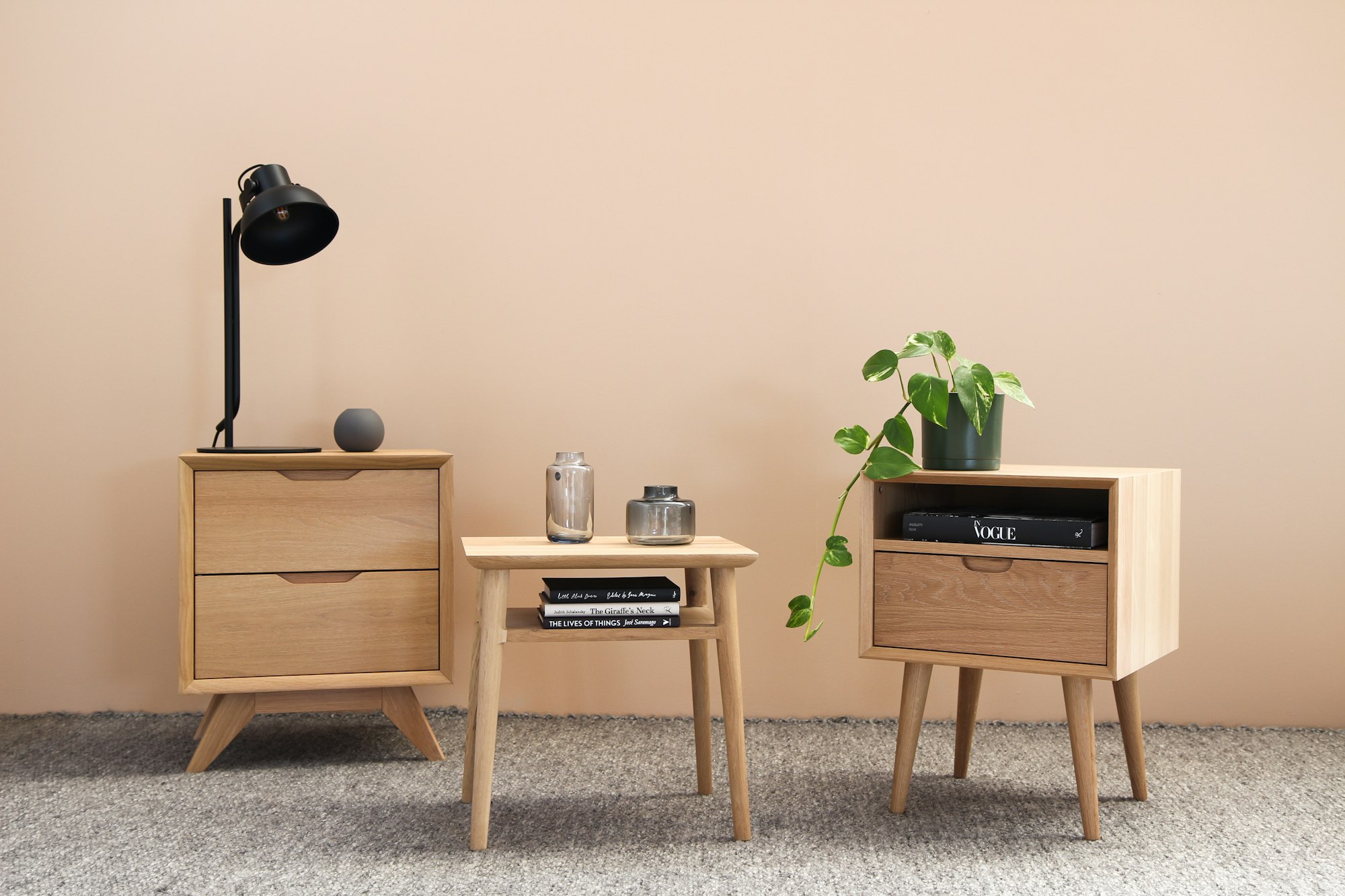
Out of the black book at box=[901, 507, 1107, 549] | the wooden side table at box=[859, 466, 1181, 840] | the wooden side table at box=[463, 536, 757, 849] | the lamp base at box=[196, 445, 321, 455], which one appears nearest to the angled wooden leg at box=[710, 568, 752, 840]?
the wooden side table at box=[463, 536, 757, 849]

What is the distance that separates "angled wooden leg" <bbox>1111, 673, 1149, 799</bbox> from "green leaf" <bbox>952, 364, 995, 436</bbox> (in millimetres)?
564

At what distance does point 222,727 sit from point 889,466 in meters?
1.45

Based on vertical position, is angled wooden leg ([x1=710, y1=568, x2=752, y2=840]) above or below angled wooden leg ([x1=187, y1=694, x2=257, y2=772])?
above

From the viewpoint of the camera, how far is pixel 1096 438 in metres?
2.30

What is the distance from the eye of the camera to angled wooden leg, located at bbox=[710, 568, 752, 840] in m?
1.59

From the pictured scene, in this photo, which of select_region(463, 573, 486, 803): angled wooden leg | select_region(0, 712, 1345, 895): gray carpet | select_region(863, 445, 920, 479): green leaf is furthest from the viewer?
select_region(863, 445, 920, 479): green leaf

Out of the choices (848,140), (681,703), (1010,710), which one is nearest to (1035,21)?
(848,140)

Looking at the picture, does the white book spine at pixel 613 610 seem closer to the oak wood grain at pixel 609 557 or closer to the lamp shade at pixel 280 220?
the oak wood grain at pixel 609 557

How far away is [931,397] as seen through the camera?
1679 millimetres

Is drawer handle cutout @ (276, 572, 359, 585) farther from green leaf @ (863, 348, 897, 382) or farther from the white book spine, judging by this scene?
green leaf @ (863, 348, 897, 382)

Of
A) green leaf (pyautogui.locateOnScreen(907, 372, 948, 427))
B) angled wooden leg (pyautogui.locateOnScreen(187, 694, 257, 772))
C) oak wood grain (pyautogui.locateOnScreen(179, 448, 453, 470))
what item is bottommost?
angled wooden leg (pyautogui.locateOnScreen(187, 694, 257, 772))

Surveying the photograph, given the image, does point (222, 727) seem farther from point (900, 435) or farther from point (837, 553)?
point (900, 435)

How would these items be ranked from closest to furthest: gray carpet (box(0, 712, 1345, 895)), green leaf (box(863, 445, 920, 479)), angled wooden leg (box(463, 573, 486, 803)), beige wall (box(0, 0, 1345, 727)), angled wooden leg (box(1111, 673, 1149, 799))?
gray carpet (box(0, 712, 1345, 895))
angled wooden leg (box(463, 573, 486, 803))
green leaf (box(863, 445, 920, 479))
angled wooden leg (box(1111, 673, 1149, 799))
beige wall (box(0, 0, 1345, 727))

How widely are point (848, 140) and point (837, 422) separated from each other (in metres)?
0.69
